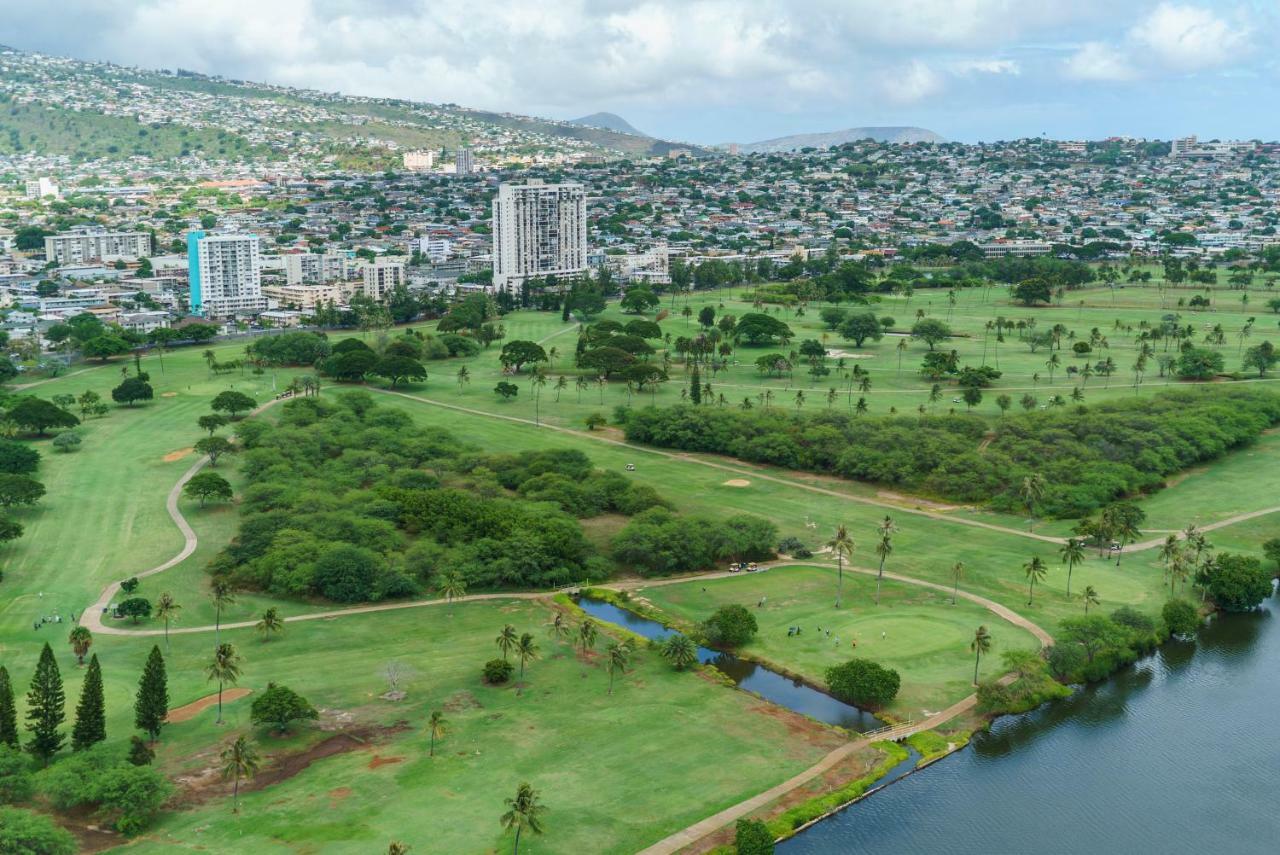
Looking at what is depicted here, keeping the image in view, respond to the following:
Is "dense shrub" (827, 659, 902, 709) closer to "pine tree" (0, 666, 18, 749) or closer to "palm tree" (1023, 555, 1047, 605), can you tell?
"palm tree" (1023, 555, 1047, 605)

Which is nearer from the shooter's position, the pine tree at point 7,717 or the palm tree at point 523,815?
the palm tree at point 523,815

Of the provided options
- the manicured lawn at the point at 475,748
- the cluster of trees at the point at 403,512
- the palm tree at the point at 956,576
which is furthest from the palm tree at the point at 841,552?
the manicured lawn at the point at 475,748

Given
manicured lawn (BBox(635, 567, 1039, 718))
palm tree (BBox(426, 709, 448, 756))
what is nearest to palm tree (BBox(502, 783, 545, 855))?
palm tree (BBox(426, 709, 448, 756))

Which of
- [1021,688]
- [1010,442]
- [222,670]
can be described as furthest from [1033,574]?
[222,670]

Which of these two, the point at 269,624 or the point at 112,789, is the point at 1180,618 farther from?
the point at 112,789

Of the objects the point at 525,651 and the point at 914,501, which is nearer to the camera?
the point at 525,651

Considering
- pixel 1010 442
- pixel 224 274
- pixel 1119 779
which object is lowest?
pixel 1119 779

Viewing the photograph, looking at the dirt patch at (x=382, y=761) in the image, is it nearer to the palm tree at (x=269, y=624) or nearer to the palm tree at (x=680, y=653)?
the palm tree at (x=269, y=624)
